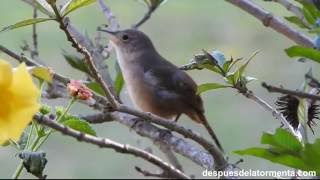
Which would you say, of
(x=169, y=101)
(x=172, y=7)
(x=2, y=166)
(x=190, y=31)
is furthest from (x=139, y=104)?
(x=172, y=7)

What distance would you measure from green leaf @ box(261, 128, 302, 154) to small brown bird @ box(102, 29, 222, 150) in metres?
1.52

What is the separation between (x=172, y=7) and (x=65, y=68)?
86.3 inches

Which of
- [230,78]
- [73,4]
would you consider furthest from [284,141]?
Result: [73,4]

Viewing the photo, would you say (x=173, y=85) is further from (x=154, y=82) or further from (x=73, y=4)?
(x=73, y=4)

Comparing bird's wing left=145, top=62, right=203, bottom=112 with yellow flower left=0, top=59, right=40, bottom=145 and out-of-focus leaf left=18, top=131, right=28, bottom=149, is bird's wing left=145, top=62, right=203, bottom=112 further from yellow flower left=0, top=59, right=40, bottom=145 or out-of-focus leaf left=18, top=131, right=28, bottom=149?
yellow flower left=0, top=59, right=40, bottom=145

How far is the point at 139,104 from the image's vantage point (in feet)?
8.27

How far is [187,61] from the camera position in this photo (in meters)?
4.66

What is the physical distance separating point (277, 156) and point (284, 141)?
0.02 metres

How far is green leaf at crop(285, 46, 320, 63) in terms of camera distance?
2.31 ft

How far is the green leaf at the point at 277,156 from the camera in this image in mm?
717

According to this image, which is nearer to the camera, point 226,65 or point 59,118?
point 59,118

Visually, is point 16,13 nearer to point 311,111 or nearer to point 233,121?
point 233,121

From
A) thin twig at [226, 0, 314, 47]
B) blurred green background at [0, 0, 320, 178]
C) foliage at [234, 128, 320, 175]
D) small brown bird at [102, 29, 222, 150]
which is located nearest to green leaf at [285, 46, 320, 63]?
foliage at [234, 128, 320, 175]

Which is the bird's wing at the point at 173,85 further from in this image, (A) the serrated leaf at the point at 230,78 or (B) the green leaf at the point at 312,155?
(B) the green leaf at the point at 312,155
